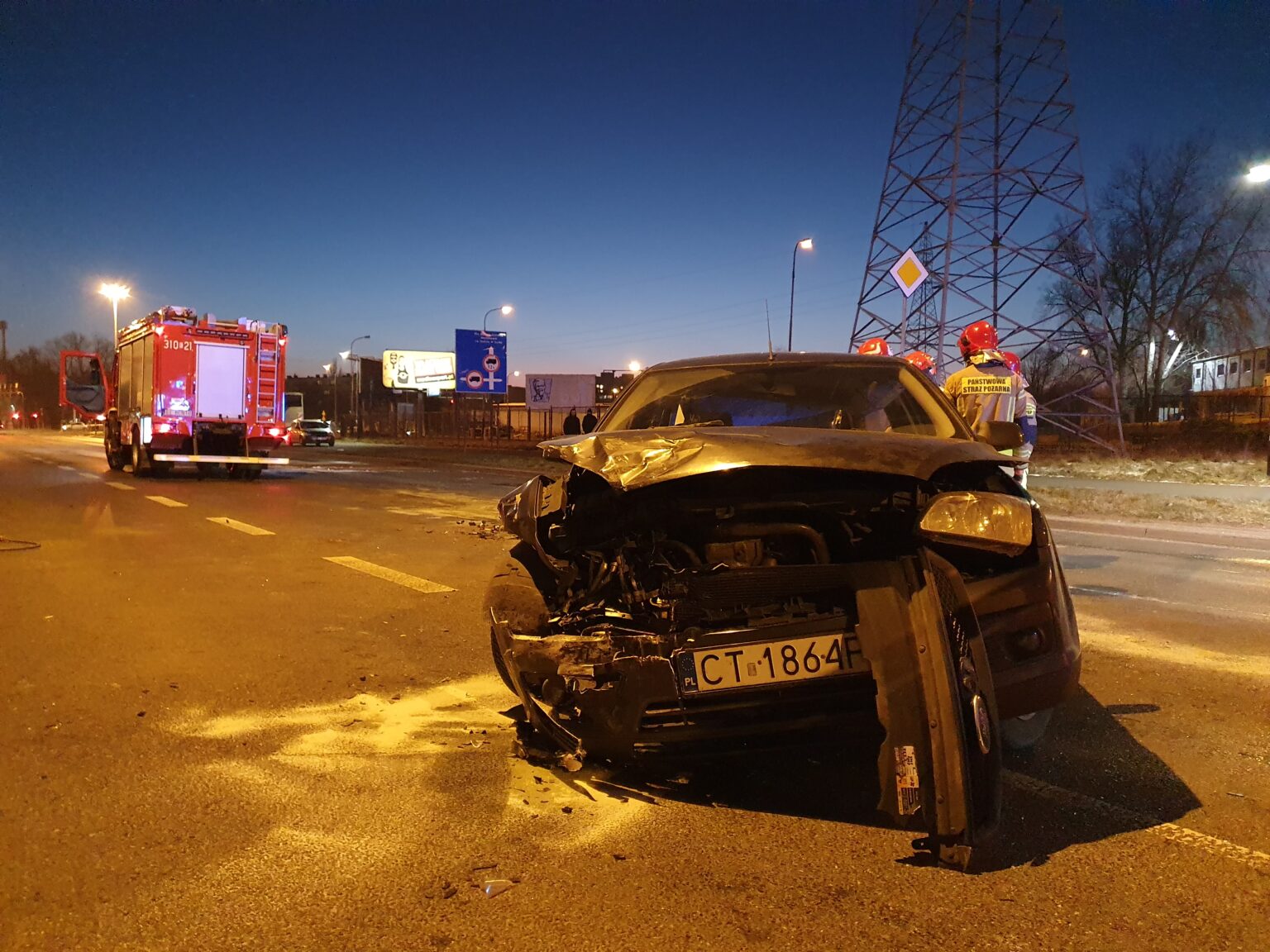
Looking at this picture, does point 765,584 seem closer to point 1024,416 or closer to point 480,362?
point 1024,416

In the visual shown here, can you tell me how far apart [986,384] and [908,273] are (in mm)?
7300

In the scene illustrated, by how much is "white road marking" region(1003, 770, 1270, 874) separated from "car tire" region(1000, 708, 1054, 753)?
234 millimetres

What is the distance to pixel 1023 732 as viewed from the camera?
3.68m

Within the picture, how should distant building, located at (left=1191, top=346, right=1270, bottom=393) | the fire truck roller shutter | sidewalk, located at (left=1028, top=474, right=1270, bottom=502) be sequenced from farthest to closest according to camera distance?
distant building, located at (left=1191, top=346, right=1270, bottom=393) < the fire truck roller shutter < sidewalk, located at (left=1028, top=474, right=1270, bottom=502)

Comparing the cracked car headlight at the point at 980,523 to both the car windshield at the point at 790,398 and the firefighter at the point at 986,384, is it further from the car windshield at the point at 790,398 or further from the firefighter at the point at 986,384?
the firefighter at the point at 986,384

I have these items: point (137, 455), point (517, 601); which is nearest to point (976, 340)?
point (517, 601)

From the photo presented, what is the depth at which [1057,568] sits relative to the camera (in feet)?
10.3

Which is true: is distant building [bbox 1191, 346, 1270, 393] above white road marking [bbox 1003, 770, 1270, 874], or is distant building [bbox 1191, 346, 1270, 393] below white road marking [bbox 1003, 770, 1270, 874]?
above

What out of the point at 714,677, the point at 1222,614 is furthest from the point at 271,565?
the point at 1222,614

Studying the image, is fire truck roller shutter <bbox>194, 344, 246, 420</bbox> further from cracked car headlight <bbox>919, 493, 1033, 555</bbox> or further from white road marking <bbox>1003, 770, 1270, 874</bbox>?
cracked car headlight <bbox>919, 493, 1033, 555</bbox>

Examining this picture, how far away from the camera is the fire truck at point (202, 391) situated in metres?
18.0

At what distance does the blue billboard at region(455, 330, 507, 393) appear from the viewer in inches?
1361

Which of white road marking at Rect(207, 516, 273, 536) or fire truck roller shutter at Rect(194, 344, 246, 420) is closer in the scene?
white road marking at Rect(207, 516, 273, 536)

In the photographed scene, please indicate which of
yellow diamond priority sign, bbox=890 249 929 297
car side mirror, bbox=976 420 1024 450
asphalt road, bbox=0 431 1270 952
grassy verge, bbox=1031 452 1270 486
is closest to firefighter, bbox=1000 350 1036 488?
asphalt road, bbox=0 431 1270 952
